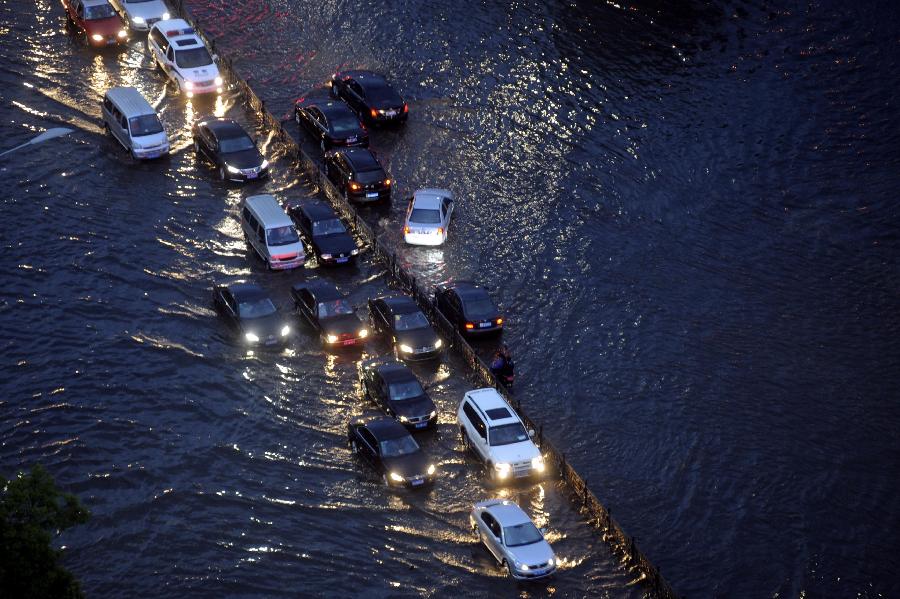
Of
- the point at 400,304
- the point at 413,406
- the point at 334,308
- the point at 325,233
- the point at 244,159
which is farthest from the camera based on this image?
the point at 244,159

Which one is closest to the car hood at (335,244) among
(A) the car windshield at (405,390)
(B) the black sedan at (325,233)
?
(B) the black sedan at (325,233)

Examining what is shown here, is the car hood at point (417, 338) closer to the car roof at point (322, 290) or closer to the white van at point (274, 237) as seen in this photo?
the car roof at point (322, 290)

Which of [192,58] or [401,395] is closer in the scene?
[401,395]

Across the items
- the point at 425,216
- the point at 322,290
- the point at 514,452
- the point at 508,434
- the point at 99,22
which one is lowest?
the point at 514,452

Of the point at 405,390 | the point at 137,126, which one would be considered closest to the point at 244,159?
the point at 137,126

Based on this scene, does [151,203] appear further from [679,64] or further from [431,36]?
[679,64]

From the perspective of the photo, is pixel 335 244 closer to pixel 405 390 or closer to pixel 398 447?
pixel 405 390

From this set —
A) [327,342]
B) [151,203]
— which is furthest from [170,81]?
[327,342]

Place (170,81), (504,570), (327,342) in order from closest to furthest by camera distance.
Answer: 1. (504,570)
2. (327,342)
3. (170,81)
